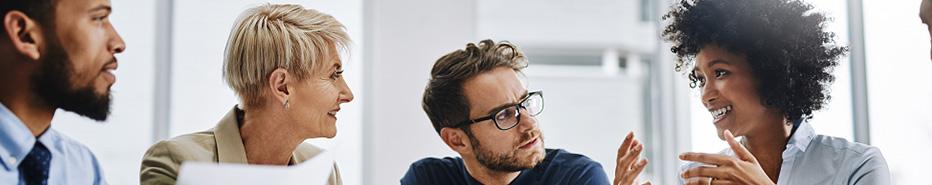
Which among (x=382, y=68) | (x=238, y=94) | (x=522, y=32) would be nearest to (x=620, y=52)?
(x=522, y=32)

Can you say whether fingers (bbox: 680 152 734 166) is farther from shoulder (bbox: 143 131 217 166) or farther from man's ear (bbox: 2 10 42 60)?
man's ear (bbox: 2 10 42 60)

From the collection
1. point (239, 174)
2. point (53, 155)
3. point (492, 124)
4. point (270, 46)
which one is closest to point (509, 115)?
point (492, 124)

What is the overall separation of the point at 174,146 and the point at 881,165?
4.04 ft

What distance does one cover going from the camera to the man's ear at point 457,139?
1.76 metres

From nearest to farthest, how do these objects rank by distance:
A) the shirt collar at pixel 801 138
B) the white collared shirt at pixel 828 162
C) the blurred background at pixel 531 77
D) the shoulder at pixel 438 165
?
the white collared shirt at pixel 828 162
the shirt collar at pixel 801 138
the shoulder at pixel 438 165
the blurred background at pixel 531 77

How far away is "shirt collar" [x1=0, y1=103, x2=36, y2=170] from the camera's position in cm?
98

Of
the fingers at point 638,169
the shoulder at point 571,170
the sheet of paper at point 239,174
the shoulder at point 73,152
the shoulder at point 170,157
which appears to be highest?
the shoulder at point 73,152

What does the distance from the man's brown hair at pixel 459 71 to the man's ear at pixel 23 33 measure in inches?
35.9

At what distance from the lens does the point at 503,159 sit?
172cm

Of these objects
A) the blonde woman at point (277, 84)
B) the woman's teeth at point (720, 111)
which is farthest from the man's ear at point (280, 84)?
the woman's teeth at point (720, 111)

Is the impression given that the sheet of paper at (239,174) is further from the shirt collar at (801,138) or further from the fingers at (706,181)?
the shirt collar at (801,138)

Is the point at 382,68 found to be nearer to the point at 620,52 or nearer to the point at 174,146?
the point at 174,146

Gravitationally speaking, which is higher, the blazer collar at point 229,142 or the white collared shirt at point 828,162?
the blazer collar at point 229,142

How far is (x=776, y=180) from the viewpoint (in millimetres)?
1601
